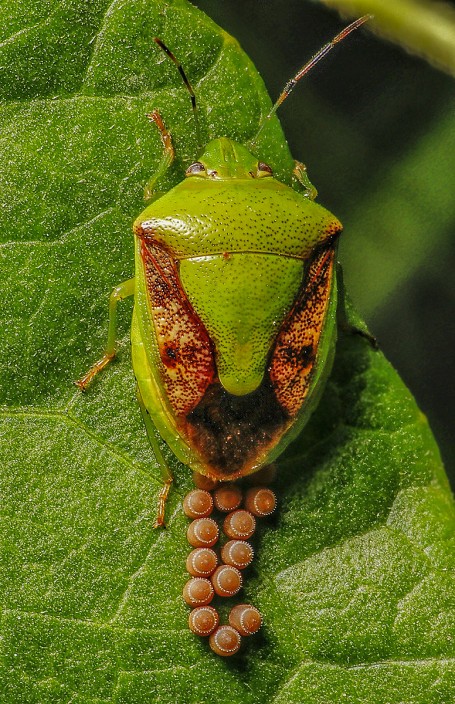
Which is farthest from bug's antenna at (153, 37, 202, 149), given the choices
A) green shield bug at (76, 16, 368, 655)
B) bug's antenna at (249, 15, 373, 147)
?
bug's antenna at (249, 15, 373, 147)

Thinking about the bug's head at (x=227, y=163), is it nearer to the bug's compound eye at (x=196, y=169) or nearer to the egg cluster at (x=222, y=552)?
the bug's compound eye at (x=196, y=169)

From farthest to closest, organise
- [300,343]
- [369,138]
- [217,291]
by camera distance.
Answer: [369,138] → [300,343] → [217,291]

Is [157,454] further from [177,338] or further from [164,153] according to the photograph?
[164,153]

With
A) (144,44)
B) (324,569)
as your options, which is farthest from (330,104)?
(324,569)

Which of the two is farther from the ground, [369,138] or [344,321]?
[369,138]

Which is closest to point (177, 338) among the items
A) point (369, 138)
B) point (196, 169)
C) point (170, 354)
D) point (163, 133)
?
point (170, 354)

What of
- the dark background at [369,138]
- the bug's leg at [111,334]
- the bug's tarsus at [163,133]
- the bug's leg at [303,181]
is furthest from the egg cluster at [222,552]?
the bug's tarsus at [163,133]
